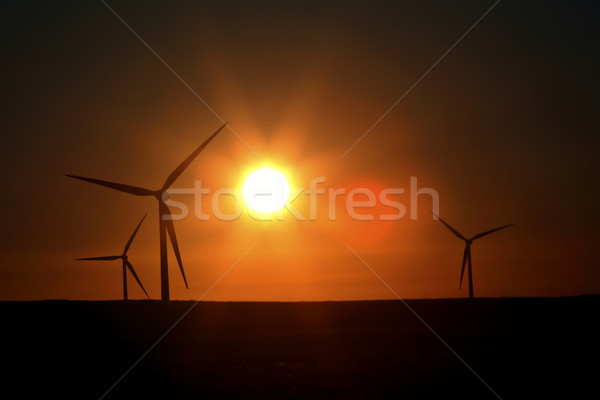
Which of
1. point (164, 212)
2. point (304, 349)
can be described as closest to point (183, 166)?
point (164, 212)

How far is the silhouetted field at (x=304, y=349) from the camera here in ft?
107

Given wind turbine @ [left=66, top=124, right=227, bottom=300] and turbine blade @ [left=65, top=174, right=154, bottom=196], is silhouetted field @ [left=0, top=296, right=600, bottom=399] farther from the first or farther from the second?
turbine blade @ [left=65, top=174, right=154, bottom=196]

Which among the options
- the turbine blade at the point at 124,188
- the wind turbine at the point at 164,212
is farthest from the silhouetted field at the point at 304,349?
the turbine blade at the point at 124,188

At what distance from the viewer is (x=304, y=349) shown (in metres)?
40.2

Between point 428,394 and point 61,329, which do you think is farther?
point 61,329

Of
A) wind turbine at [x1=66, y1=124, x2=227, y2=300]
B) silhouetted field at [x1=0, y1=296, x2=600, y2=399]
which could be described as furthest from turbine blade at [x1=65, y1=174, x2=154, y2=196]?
silhouetted field at [x1=0, y1=296, x2=600, y2=399]

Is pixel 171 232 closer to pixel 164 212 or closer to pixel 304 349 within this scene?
pixel 164 212

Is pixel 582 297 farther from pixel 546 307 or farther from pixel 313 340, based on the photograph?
pixel 313 340

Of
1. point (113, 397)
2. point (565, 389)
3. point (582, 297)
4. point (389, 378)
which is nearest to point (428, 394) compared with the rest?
point (389, 378)

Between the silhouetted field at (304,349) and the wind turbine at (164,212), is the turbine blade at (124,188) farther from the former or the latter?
the silhouetted field at (304,349)

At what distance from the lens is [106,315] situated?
48.2 meters

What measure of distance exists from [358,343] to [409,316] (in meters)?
9.06

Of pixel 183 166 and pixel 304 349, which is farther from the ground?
pixel 183 166

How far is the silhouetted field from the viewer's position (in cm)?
3262
